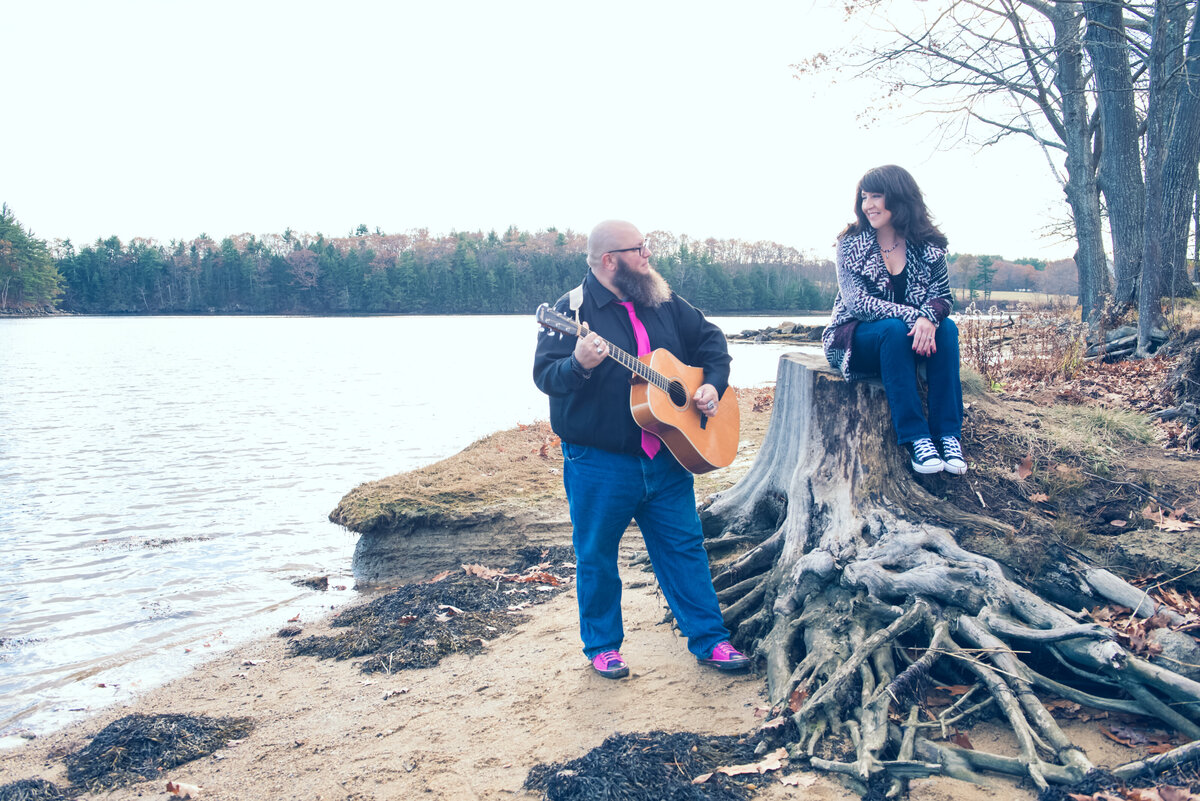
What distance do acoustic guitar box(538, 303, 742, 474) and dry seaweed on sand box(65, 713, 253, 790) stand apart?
117 inches

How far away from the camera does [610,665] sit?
4.39 metres

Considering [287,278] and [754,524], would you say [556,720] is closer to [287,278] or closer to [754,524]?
[754,524]

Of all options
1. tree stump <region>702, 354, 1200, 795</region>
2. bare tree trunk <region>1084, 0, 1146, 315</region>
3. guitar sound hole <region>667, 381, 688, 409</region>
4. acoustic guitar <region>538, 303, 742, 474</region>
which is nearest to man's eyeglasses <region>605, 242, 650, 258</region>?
acoustic guitar <region>538, 303, 742, 474</region>

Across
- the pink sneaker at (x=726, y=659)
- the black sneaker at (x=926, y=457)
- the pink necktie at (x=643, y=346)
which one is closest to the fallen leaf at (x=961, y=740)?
the pink sneaker at (x=726, y=659)

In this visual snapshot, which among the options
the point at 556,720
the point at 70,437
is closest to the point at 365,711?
the point at 556,720

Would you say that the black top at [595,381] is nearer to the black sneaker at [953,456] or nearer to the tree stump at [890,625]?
the tree stump at [890,625]

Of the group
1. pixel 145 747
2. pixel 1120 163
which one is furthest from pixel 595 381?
pixel 1120 163

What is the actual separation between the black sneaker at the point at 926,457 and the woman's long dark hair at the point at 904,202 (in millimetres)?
→ 1286

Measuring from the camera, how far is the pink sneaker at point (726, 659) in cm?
420

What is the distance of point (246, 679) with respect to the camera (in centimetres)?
552

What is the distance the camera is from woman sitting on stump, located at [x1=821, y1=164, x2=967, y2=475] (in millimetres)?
4445

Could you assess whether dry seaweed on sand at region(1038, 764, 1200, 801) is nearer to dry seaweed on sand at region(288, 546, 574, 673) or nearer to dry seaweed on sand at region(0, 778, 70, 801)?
dry seaweed on sand at region(288, 546, 574, 673)

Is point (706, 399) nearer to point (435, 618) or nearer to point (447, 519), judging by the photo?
point (435, 618)

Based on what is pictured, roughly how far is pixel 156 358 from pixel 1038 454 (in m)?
46.4
